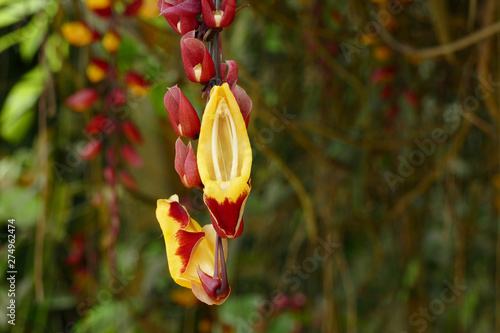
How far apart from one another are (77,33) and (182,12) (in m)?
Answer: 0.69

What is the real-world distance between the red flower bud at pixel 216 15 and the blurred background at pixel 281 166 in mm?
594

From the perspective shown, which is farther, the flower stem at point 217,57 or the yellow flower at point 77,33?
the yellow flower at point 77,33

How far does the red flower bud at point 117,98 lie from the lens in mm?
933

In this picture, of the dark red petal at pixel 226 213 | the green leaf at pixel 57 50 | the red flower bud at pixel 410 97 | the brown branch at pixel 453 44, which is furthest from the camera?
the red flower bud at pixel 410 97

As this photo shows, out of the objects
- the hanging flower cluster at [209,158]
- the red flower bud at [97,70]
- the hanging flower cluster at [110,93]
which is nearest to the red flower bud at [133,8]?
the hanging flower cluster at [110,93]

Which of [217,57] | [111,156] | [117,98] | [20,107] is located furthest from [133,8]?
[217,57]

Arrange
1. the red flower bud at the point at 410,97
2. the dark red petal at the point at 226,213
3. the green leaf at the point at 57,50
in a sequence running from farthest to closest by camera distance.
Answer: the red flower bud at the point at 410,97 < the green leaf at the point at 57,50 < the dark red petal at the point at 226,213

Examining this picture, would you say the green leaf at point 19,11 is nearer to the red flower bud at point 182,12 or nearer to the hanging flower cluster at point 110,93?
the hanging flower cluster at point 110,93

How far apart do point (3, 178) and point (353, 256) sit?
108 centimetres

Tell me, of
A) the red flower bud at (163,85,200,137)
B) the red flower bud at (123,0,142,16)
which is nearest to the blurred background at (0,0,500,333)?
the red flower bud at (123,0,142,16)

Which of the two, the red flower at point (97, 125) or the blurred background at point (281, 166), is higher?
the red flower at point (97, 125)

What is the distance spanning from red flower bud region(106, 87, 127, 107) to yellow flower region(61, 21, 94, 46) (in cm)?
10

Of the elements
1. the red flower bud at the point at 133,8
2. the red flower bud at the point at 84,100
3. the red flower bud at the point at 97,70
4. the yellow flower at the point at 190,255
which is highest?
the yellow flower at the point at 190,255

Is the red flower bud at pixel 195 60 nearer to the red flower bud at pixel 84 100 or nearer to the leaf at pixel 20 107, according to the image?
the red flower bud at pixel 84 100
